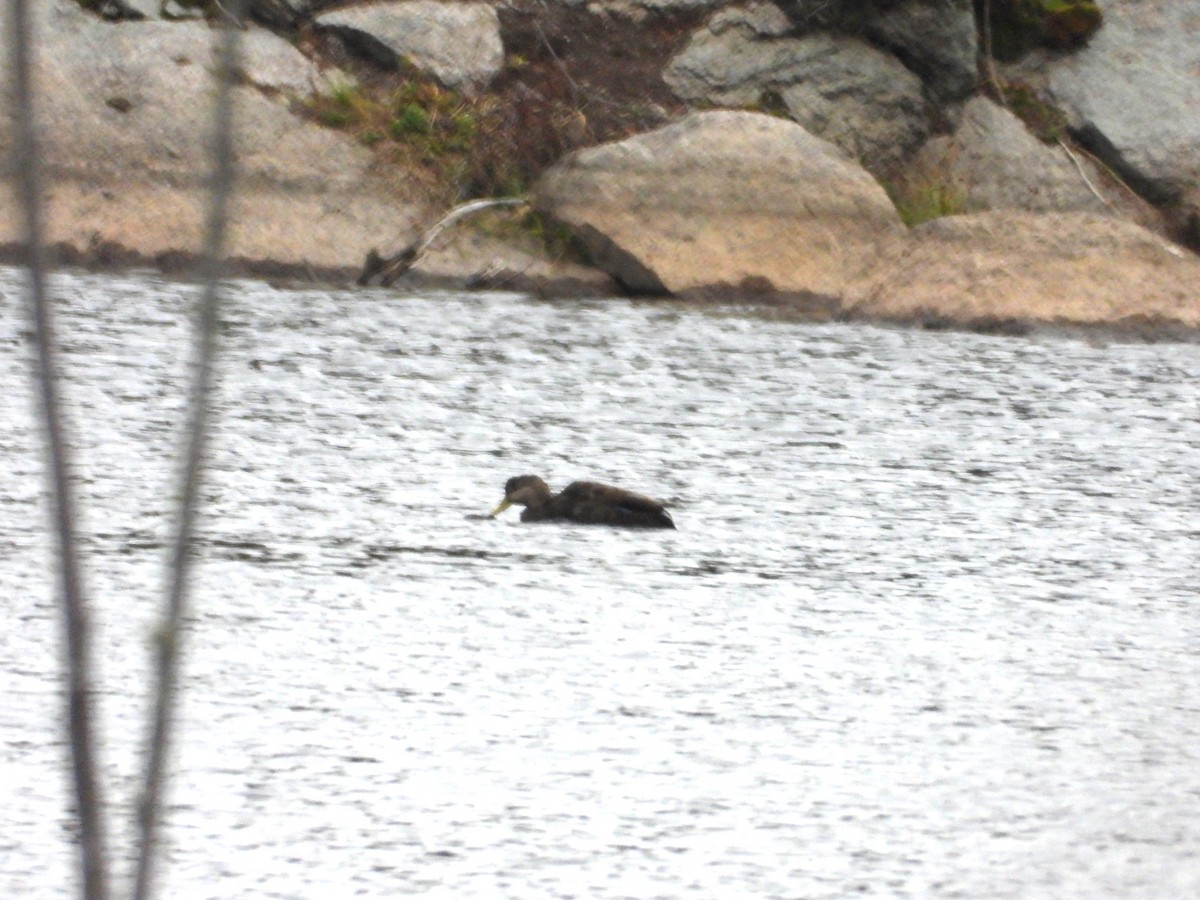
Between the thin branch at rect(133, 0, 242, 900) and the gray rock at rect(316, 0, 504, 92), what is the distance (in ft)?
26.7

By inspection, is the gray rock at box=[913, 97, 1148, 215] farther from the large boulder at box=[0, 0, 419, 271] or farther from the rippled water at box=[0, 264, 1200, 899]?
the rippled water at box=[0, 264, 1200, 899]

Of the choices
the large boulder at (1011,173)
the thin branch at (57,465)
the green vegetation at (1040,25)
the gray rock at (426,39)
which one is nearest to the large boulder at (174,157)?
the gray rock at (426,39)

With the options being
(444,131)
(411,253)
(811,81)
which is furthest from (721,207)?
(811,81)

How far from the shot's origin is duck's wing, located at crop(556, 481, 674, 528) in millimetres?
4250

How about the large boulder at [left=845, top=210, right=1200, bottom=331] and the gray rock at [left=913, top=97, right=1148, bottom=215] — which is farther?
the gray rock at [left=913, top=97, right=1148, bottom=215]

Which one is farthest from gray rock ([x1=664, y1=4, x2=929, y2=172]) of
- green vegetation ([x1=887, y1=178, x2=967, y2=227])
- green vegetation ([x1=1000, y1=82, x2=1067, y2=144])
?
green vegetation ([x1=1000, y1=82, x2=1067, y2=144])

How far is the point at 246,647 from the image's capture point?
328 centimetres

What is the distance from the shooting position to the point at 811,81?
9.77 metres

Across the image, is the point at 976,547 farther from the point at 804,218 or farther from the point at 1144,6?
the point at 1144,6

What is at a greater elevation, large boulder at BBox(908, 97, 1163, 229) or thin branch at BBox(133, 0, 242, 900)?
large boulder at BBox(908, 97, 1163, 229)

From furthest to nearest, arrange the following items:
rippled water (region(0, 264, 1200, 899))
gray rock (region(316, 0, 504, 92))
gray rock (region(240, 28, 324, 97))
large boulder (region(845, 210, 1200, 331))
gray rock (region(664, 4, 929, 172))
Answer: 1. gray rock (region(664, 4, 929, 172))
2. gray rock (region(316, 0, 504, 92))
3. gray rock (region(240, 28, 324, 97))
4. large boulder (region(845, 210, 1200, 331))
5. rippled water (region(0, 264, 1200, 899))

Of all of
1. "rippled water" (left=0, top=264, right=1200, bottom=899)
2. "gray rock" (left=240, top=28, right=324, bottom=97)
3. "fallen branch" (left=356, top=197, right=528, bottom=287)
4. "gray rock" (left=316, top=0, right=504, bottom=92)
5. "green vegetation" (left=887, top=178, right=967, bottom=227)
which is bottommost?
"rippled water" (left=0, top=264, right=1200, bottom=899)

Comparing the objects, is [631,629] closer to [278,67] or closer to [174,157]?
[174,157]

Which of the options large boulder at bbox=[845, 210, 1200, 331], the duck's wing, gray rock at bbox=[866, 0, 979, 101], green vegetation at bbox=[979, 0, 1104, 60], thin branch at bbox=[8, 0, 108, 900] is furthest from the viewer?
green vegetation at bbox=[979, 0, 1104, 60]
